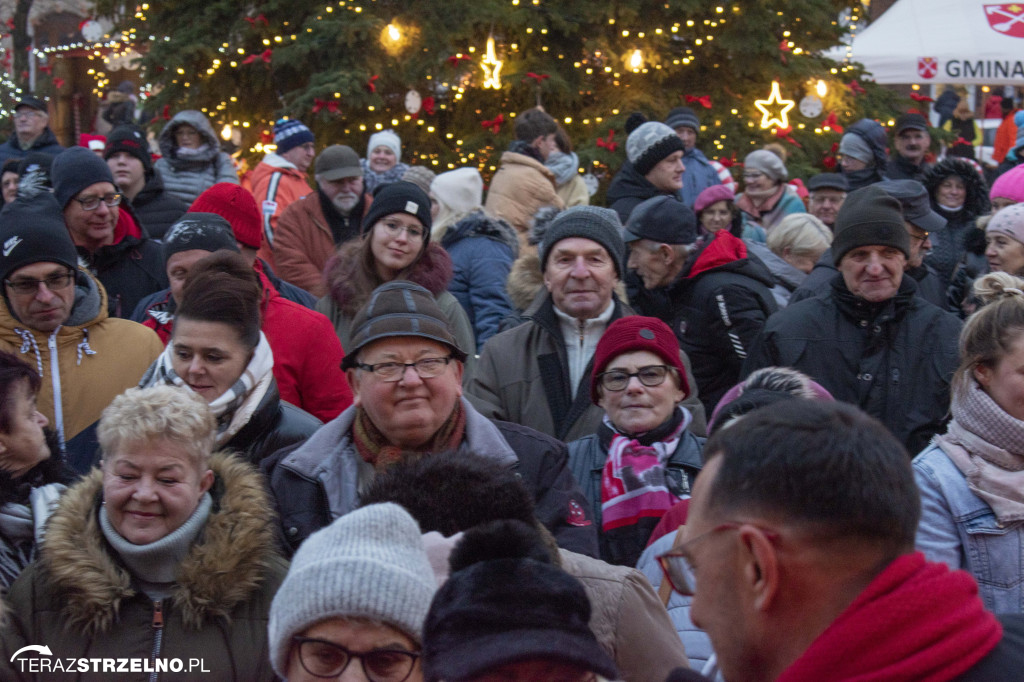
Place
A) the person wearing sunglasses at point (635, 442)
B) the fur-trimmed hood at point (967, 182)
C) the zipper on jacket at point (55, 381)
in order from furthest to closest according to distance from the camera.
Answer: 1. the fur-trimmed hood at point (967, 182)
2. the zipper on jacket at point (55, 381)
3. the person wearing sunglasses at point (635, 442)

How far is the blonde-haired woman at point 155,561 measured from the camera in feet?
9.91

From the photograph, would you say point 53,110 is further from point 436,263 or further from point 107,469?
point 107,469

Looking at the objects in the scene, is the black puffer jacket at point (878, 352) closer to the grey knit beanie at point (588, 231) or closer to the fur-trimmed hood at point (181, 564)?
the grey knit beanie at point (588, 231)

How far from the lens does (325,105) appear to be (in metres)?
11.6

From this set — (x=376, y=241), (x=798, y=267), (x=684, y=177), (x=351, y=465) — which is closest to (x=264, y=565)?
(x=351, y=465)

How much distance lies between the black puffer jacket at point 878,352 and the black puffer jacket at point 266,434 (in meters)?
2.21

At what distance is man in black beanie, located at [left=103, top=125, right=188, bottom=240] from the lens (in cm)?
740

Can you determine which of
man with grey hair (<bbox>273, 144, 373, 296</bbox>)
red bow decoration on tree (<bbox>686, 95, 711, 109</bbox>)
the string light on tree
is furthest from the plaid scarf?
the string light on tree

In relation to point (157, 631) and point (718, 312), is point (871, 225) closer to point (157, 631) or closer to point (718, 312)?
point (718, 312)

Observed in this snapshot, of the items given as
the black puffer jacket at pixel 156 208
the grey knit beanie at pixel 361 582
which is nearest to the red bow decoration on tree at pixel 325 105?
the black puffer jacket at pixel 156 208

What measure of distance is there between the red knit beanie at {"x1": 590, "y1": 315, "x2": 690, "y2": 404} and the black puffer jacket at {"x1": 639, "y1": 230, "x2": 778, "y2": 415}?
1.41 metres

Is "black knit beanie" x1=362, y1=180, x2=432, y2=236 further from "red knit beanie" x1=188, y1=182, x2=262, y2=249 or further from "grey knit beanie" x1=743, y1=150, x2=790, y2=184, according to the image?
"grey knit beanie" x1=743, y1=150, x2=790, y2=184

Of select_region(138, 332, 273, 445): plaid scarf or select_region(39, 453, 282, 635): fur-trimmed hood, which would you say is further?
select_region(138, 332, 273, 445): plaid scarf

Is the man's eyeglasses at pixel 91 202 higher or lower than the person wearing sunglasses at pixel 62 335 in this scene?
higher
